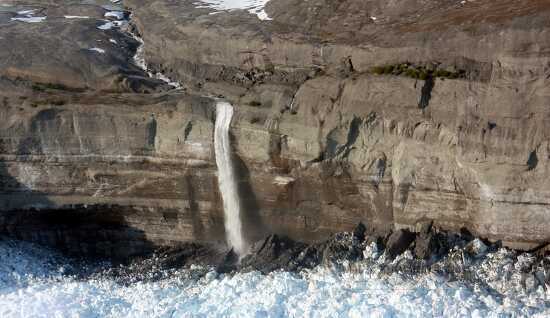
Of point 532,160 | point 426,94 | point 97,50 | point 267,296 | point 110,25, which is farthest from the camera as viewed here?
point 110,25

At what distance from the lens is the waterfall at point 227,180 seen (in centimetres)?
2098

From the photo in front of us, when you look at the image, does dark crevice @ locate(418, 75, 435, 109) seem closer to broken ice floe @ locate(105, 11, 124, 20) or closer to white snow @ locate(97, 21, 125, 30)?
white snow @ locate(97, 21, 125, 30)

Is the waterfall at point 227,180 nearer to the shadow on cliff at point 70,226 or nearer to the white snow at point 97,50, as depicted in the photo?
the shadow on cliff at point 70,226

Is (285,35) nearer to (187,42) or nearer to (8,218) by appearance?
(187,42)

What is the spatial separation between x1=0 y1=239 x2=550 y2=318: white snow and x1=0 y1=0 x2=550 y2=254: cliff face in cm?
208

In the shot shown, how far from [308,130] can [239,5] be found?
986cm

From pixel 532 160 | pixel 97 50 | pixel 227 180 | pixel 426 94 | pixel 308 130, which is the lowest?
pixel 227 180

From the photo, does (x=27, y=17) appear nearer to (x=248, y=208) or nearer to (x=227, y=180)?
(x=227, y=180)

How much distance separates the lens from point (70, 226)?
23.4 metres

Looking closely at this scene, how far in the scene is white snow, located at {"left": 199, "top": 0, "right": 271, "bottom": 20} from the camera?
2691 cm

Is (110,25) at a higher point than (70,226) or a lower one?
higher

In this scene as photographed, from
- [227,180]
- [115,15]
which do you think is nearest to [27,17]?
[115,15]

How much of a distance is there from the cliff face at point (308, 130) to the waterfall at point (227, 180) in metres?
0.28

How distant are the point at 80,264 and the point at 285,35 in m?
10.3
